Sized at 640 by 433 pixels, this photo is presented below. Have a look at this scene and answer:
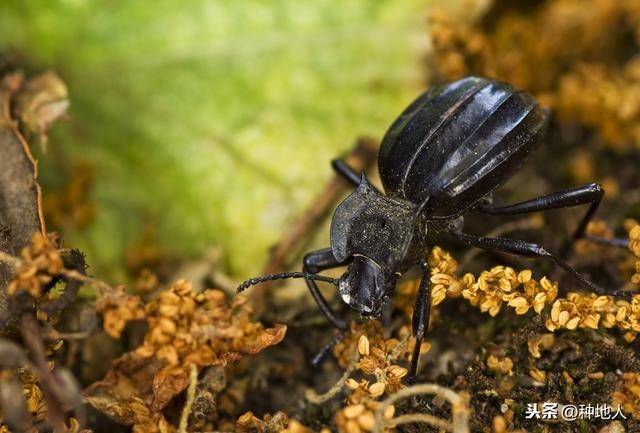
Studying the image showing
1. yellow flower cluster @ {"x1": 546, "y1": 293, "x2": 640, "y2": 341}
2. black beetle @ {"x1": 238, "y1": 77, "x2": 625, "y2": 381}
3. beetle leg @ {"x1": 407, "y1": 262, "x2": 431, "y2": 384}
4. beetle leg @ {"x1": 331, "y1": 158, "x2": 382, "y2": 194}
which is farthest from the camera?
beetle leg @ {"x1": 331, "y1": 158, "x2": 382, "y2": 194}

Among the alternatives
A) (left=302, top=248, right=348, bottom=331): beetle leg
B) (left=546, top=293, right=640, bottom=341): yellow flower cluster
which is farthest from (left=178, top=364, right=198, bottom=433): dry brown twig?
(left=546, top=293, right=640, bottom=341): yellow flower cluster

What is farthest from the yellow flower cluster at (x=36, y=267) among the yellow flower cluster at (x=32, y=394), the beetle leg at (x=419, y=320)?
the beetle leg at (x=419, y=320)

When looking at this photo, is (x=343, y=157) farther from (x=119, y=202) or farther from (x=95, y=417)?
(x=95, y=417)

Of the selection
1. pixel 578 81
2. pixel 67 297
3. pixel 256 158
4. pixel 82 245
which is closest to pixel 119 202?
pixel 82 245

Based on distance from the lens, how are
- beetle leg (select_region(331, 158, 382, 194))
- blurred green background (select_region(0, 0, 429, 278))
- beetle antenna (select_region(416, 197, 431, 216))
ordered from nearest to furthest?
beetle antenna (select_region(416, 197, 431, 216)) → beetle leg (select_region(331, 158, 382, 194)) → blurred green background (select_region(0, 0, 429, 278))

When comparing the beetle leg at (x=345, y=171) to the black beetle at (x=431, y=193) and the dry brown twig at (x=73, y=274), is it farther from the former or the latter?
the dry brown twig at (x=73, y=274)

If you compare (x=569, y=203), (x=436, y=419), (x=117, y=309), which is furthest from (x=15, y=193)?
(x=569, y=203)

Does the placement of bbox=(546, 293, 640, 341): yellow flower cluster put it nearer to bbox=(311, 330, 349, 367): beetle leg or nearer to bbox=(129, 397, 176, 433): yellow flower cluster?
bbox=(311, 330, 349, 367): beetle leg

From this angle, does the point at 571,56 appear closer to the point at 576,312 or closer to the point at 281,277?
the point at 576,312
